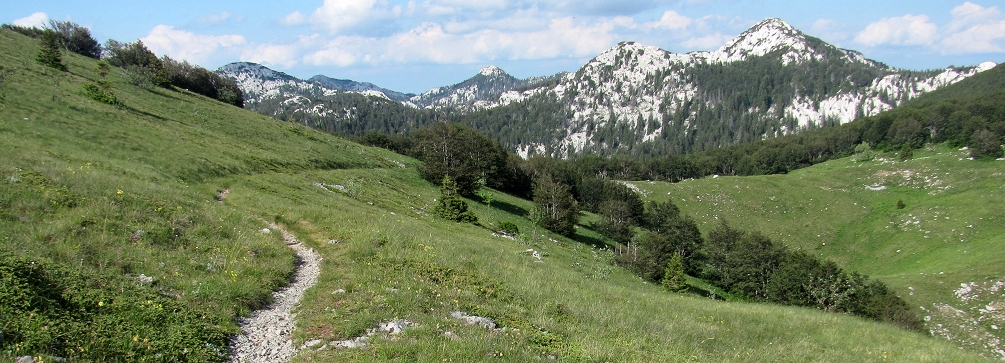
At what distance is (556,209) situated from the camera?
2457 inches

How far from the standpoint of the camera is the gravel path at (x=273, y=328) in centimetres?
880

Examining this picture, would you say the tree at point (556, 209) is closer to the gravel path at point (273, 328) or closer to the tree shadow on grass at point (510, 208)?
the tree shadow on grass at point (510, 208)

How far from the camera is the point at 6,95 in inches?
1305

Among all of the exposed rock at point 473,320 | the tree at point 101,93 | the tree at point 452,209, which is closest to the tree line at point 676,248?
the tree at point 452,209

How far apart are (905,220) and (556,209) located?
65.3 metres

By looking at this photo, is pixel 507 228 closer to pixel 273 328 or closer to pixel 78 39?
pixel 273 328

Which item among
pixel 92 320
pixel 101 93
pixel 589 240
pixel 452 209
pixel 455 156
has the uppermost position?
pixel 101 93

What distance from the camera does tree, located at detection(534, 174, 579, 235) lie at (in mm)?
60312

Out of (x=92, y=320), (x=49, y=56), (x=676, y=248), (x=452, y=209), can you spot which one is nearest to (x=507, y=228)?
(x=452, y=209)

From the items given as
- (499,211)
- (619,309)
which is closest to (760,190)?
(499,211)

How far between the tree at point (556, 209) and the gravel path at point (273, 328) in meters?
47.1

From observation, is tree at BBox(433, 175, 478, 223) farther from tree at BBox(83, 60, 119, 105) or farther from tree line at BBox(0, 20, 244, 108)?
tree line at BBox(0, 20, 244, 108)

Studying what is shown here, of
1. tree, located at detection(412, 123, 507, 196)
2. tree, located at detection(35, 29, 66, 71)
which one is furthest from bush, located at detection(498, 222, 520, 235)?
tree, located at detection(35, 29, 66, 71)

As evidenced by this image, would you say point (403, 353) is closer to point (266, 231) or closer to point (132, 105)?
point (266, 231)
